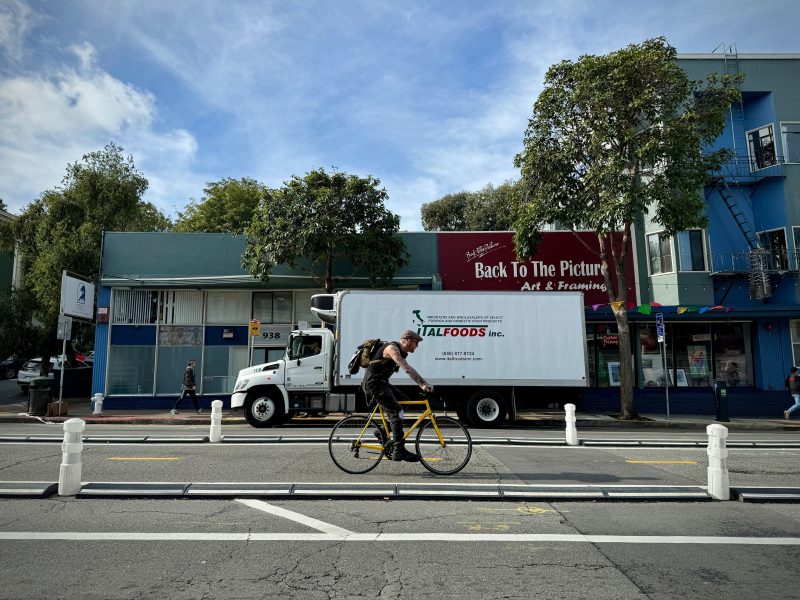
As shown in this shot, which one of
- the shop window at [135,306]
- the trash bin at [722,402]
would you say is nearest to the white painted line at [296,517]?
the trash bin at [722,402]

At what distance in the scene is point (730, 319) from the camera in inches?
827

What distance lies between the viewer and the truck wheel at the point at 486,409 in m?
15.2

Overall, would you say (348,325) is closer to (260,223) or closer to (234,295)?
(260,223)

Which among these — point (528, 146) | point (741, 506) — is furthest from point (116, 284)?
point (741, 506)

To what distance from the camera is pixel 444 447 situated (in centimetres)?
745

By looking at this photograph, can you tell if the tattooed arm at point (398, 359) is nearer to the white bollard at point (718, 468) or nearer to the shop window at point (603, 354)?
the white bollard at point (718, 468)

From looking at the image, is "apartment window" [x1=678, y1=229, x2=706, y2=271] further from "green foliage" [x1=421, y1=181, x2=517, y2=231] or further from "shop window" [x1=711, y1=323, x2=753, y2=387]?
"green foliage" [x1=421, y1=181, x2=517, y2=231]

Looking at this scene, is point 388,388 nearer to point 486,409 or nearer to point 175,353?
point 486,409

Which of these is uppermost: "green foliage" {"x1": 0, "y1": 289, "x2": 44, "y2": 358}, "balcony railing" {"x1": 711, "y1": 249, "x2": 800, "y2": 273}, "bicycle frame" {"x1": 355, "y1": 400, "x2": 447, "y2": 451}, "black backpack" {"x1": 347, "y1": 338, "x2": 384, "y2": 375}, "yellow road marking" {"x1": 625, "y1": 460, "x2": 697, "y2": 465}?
"balcony railing" {"x1": 711, "y1": 249, "x2": 800, "y2": 273}

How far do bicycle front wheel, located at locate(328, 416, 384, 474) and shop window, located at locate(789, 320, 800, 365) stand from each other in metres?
19.8

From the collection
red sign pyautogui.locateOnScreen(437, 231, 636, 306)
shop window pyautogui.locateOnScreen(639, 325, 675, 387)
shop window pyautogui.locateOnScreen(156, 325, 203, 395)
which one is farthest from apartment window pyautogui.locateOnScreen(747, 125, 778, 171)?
shop window pyautogui.locateOnScreen(156, 325, 203, 395)

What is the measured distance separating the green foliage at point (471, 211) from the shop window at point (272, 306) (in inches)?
605

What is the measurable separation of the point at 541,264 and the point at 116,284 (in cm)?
1599

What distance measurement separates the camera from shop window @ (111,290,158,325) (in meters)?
21.4
